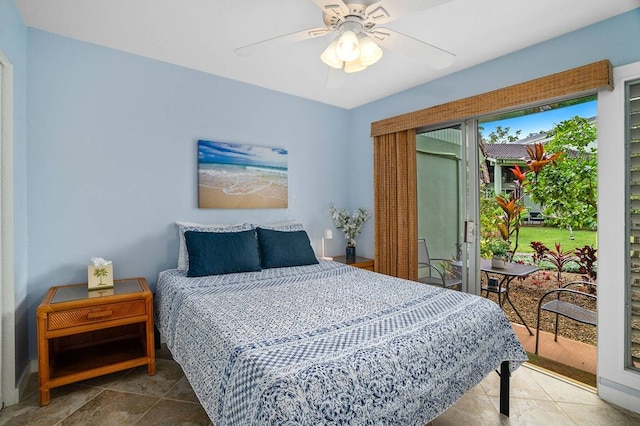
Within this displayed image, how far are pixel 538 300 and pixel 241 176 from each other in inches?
115

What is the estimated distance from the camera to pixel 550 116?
2.62 metres

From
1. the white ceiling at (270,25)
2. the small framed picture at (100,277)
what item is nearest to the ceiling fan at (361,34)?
the white ceiling at (270,25)

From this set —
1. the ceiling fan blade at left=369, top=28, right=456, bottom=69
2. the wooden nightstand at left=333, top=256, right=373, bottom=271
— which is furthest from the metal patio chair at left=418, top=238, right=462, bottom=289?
the ceiling fan blade at left=369, top=28, right=456, bottom=69

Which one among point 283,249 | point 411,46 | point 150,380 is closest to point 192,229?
point 283,249

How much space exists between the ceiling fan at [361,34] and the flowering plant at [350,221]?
209cm

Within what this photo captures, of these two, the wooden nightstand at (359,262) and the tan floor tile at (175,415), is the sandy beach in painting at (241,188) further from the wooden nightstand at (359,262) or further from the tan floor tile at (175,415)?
the tan floor tile at (175,415)

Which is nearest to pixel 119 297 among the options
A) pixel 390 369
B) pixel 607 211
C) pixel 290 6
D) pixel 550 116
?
pixel 390 369

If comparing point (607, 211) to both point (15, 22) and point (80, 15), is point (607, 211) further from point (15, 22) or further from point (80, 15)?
point (15, 22)

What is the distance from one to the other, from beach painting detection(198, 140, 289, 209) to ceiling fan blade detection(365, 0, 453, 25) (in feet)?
6.44

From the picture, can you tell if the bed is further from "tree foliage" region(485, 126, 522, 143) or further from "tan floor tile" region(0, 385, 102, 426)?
"tree foliage" region(485, 126, 522, 143)

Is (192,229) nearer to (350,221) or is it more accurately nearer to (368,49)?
(350,221)

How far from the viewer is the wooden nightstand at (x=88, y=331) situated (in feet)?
6.66

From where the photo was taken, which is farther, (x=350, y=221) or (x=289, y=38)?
(x=350, y=221)

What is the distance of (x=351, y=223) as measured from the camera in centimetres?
392
